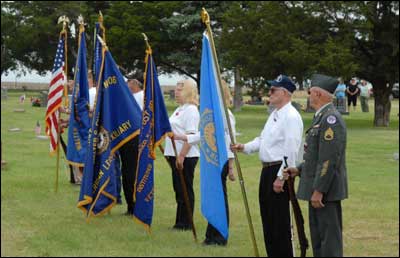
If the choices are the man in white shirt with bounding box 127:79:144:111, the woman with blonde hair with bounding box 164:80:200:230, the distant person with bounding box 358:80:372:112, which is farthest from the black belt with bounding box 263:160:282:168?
the distant person with bounding box 358:80:372:112

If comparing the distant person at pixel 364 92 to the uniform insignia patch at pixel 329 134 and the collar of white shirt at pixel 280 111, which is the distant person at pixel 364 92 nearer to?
the collar of white shirt at pixel 280 111

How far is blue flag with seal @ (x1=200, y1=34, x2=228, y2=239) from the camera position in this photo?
7.49m

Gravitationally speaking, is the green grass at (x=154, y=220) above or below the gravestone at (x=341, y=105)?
below

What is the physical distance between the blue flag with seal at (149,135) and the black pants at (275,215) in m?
1.88

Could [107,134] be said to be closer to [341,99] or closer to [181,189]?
[181,189]

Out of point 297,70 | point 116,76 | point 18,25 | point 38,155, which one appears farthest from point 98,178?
point 18,25

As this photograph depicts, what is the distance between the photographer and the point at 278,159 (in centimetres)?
684

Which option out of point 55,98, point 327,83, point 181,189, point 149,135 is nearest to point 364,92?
point 55,98

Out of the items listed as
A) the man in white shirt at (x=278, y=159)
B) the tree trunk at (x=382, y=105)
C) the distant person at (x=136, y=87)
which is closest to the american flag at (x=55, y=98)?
the distant person at (x=136, y=87)

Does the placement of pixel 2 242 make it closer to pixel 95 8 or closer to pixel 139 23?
pixel 139 23

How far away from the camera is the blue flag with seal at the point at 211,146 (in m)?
7.49

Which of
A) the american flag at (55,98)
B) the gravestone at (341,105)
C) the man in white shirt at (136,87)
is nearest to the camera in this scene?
the man in white shirt at (136,87)

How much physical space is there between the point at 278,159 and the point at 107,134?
134 inches

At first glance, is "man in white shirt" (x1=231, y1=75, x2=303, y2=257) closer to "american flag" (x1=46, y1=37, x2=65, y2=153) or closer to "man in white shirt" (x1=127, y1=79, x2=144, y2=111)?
"man in white shirt" (x1=127, y1=79, x2=144, y2=111)
